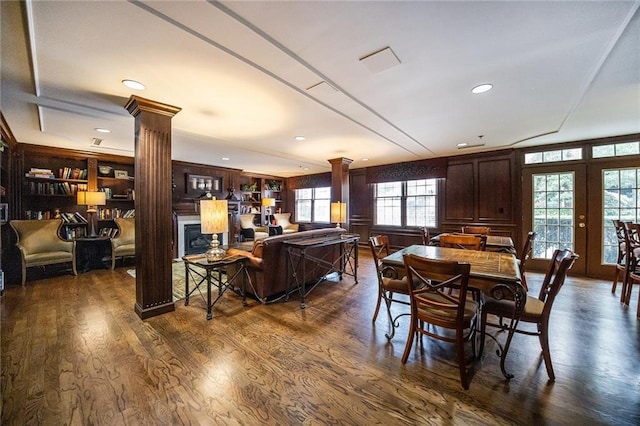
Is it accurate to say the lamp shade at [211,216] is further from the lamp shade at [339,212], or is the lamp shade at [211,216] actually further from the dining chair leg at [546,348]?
the dining chair leg at [546,348]

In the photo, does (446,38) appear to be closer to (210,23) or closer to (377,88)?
(377,88)

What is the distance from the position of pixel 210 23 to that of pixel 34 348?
3.02m

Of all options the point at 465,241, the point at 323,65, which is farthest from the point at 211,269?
the point at 465,241

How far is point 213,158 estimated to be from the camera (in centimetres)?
Result: 610

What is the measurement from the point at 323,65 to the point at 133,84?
177 cm

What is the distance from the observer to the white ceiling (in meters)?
1.53

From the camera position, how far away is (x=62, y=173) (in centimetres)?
501

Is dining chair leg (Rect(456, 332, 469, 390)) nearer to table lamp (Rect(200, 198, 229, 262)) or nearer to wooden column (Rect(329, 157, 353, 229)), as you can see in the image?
table lamp (Rect(200, 198, 229, 262))

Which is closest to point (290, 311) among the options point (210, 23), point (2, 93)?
point (210, 23)

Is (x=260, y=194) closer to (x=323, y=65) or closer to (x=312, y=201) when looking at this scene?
(x=312, y=201)

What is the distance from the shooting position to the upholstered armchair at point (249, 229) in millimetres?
7410

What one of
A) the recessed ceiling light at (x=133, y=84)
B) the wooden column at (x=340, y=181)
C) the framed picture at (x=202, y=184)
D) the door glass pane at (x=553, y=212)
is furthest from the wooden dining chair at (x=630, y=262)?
the framed picture at (x=202, y=184)

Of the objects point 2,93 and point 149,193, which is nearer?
point 2,93

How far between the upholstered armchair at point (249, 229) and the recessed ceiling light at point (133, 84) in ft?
17.1
